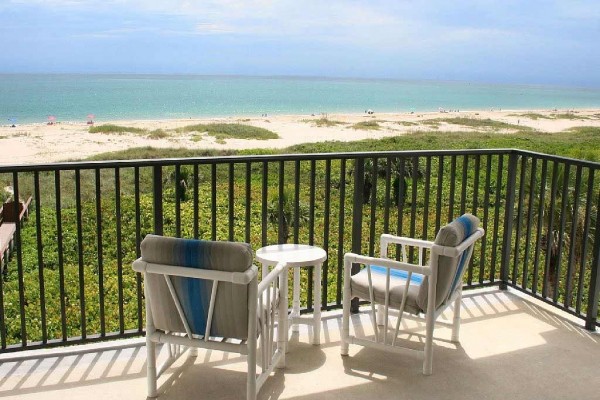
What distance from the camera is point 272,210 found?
1324cm

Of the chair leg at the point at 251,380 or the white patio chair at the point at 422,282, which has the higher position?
the white patio chair at the point at 422,282

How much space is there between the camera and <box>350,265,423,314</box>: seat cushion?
3.06 m

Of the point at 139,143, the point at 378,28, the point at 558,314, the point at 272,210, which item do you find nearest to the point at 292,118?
the point at 139,143

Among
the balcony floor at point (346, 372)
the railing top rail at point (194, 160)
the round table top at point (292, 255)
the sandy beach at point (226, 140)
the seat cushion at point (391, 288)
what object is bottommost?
the sandy beach at point (226, 140)

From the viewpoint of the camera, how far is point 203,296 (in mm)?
2531

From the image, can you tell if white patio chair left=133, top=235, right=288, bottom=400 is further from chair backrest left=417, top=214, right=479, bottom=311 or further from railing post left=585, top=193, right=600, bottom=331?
railing post left=585, top=193, right=600, bottom=331

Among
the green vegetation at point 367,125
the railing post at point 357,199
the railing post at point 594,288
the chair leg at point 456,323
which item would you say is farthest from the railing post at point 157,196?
the green vegetation at point 367,125

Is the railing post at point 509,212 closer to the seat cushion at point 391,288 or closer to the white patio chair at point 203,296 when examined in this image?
the seat cushion at point 391,288

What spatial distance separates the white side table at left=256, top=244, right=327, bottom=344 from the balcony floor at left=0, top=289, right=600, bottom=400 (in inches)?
5.3

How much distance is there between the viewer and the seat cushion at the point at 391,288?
3.06 metres

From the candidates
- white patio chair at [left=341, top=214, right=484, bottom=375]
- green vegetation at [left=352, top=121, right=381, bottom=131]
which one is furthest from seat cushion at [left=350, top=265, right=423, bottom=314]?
green vegetation at [left=352, top=121, right=381, bottom=131]

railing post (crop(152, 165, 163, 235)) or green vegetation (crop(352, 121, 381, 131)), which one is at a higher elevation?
railing post (crop(152, 165, 163, 235))

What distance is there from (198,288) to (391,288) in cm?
105

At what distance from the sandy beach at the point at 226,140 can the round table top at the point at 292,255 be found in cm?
2526
